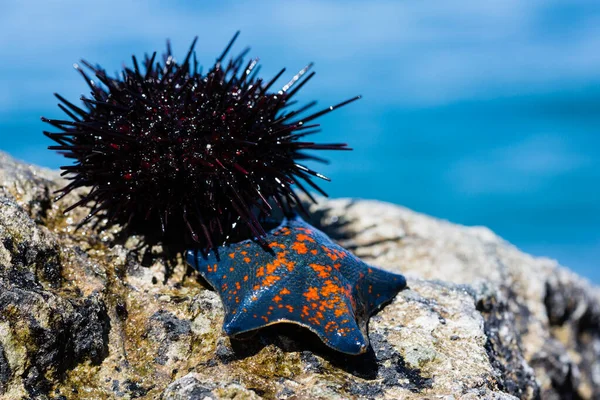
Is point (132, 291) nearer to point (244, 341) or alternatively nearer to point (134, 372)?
point (134, 372)

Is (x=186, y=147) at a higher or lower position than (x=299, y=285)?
higher

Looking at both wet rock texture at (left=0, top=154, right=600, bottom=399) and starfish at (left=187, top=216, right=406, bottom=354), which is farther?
starfish at (left=187, top=216, right=406, bottom=354)

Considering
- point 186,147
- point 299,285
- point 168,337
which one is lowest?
point 168,337

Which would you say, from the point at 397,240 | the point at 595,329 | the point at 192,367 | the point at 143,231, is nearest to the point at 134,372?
the point at 192,367
